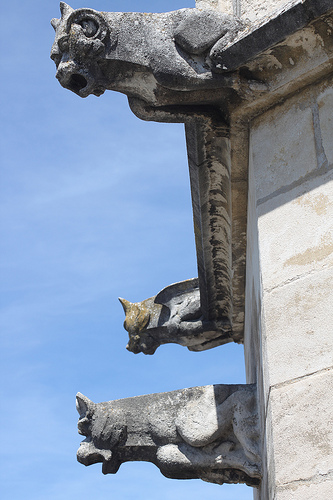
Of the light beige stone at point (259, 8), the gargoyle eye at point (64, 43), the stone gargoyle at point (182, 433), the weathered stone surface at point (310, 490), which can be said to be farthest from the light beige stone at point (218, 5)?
the weathered stone surface at point (310, 490)

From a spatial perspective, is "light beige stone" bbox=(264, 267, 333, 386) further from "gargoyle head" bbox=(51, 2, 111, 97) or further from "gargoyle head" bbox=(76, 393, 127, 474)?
"gargoyle head" bbox=(76, 393, 127, 474)

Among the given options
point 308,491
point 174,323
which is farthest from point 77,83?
point 174,323

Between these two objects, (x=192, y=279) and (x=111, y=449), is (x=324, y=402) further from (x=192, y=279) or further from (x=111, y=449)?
(x=192, y=279)

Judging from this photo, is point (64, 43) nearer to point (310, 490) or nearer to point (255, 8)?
point (255, 8)

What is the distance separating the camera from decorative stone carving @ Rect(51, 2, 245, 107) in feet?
9.52

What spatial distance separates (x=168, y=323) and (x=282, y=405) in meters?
2.35

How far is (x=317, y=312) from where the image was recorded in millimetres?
2383

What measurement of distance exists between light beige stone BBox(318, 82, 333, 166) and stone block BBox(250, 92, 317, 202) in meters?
0.05

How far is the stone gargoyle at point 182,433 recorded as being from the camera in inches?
131

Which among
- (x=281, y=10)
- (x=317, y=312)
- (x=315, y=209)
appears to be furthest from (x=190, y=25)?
(x=317, y=312)

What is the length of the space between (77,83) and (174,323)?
6.51 feet

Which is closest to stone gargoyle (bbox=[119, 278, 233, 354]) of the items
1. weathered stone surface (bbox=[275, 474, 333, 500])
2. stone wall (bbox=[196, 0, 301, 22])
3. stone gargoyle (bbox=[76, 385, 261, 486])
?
stone gargoyle (bbox=[76, 385, 261, 486])

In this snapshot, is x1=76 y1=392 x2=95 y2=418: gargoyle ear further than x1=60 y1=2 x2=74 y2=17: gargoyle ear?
Yes

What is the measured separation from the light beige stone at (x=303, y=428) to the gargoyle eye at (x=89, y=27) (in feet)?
5.17
